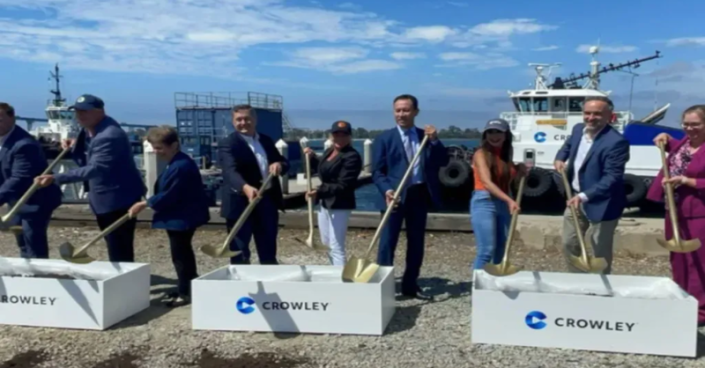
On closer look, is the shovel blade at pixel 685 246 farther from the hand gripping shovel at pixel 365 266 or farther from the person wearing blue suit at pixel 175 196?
the person wearing blue suit at pixel 175 196

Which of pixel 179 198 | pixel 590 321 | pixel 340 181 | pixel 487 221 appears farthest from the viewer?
pixel 340 181

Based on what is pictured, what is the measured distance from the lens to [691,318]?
3.85 metres

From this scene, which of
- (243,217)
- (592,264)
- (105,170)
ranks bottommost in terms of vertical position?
(592,264)

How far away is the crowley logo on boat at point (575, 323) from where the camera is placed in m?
3.97

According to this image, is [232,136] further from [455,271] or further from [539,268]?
[539,268]

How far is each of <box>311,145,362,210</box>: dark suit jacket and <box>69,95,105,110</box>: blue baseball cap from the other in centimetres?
180

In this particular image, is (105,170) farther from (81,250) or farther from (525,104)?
(525,104)

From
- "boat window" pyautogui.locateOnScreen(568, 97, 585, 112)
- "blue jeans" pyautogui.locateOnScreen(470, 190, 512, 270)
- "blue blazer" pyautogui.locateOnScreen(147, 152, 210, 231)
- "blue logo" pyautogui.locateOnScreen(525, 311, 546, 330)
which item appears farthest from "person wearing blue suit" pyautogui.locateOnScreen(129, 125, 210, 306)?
"boat window" pyautogui.locateOnScreen(568, 97, 585, 112)

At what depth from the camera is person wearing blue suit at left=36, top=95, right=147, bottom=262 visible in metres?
4.98

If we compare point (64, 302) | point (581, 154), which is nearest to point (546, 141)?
point (581, 154)

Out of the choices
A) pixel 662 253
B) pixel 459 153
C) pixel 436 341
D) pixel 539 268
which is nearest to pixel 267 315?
pixel 436 341

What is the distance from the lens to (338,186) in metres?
5.12

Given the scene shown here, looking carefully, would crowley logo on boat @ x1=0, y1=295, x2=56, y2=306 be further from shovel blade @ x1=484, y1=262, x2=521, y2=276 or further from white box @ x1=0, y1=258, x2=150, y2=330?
shovel blade @ x1=484, y1=262, x2=521, y2=276

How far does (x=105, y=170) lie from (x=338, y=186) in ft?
5.75
